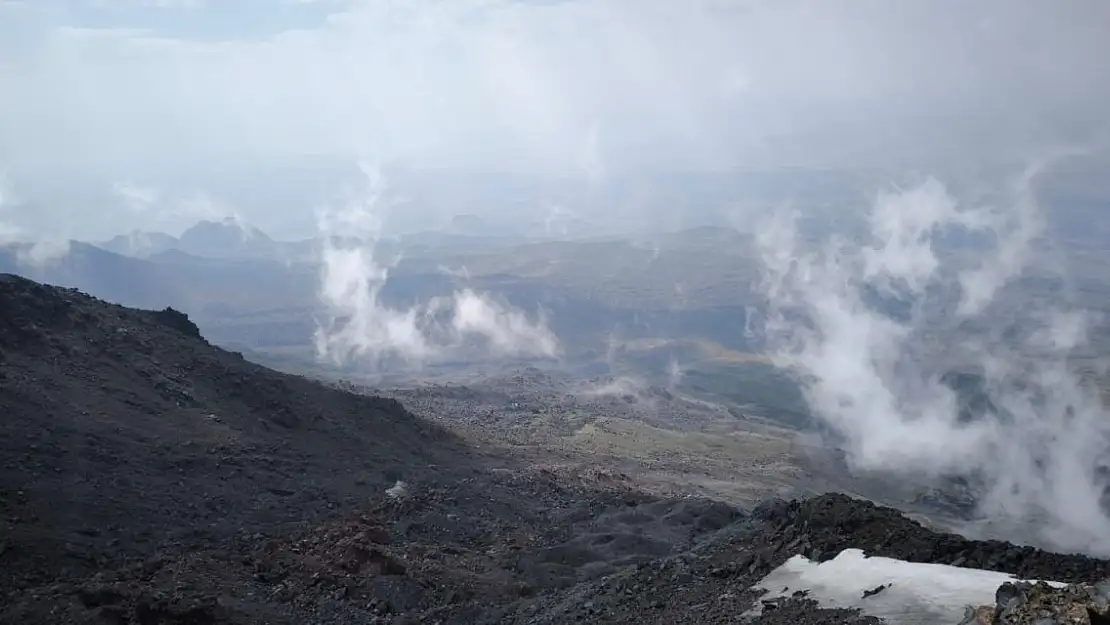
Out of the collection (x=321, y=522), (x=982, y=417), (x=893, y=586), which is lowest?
(x=893, y=586)

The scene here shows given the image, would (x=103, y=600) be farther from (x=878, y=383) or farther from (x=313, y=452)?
(x=878, y=383)

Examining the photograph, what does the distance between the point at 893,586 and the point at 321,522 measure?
26.5 meters

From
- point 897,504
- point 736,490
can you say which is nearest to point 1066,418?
point 897,504

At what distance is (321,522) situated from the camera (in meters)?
38.9

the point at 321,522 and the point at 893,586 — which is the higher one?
the point at 321,522

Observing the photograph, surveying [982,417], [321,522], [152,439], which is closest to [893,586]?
[321,522]

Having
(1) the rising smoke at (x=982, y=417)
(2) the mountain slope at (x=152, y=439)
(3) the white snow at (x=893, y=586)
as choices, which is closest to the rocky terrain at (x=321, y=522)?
(2) the mountain slope at (x=152, y=439)

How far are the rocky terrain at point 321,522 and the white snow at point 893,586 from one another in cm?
29

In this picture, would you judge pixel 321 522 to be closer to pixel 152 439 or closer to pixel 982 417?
pixel 152 439

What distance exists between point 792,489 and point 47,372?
202ft

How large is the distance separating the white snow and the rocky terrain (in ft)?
0.96

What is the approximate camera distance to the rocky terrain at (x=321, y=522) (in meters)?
23.6

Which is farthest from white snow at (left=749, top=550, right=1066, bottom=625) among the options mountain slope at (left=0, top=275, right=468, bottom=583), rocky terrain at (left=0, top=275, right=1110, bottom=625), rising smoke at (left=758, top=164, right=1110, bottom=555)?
rising smoke at (left=758, top=164, right=1110, bottom=555)

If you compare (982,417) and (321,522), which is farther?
(982,417)
